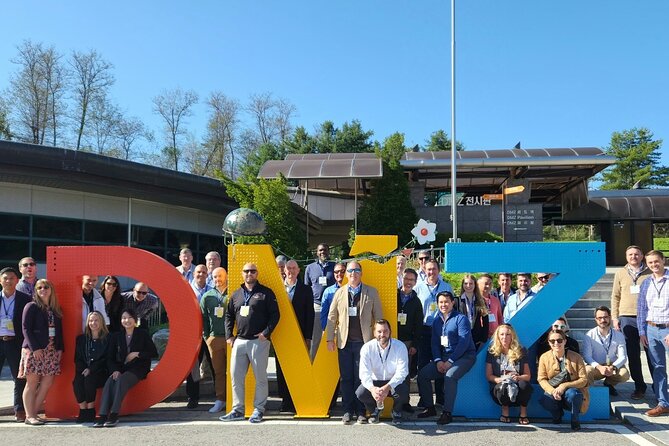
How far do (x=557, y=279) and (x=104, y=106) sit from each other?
3967 centimetres

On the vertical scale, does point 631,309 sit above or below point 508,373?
above

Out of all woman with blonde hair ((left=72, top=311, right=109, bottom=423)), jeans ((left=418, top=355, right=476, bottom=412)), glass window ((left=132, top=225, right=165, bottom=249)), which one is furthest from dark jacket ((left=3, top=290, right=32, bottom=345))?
glass window ((left=132, top=225, right=165, bottom=249))

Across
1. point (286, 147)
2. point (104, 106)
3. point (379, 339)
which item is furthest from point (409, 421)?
point (104, 106)

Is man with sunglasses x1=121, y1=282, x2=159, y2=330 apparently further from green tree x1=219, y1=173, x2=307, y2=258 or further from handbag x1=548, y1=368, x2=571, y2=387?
green tree x1=219, y1=173, x2=307, y2=258

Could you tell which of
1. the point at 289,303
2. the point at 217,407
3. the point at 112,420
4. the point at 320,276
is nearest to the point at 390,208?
the point at 320,276

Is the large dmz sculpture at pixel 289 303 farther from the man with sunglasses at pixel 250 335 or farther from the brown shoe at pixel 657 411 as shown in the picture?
the brown shoe at pixel 657 411

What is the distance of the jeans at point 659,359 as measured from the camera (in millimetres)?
5719

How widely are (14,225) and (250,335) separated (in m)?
9.92

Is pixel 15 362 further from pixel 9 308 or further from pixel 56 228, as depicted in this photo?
pixel 56 228

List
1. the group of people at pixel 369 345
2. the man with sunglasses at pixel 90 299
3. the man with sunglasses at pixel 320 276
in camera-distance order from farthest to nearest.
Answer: the man with sunglasses at pixel 320 276 < the man with sunglasses at pixel 90 299 < the group of people at pixel 369 345

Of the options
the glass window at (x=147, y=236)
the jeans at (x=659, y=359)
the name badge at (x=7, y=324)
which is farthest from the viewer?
the glass window at (x=147, y=236)

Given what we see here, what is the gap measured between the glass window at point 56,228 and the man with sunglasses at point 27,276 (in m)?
7.94

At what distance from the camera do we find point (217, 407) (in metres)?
6.29

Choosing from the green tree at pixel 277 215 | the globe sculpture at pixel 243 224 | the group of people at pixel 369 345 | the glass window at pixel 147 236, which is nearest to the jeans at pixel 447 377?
the group of people at pixel 369 345
